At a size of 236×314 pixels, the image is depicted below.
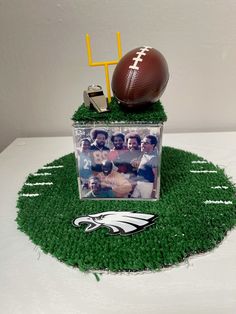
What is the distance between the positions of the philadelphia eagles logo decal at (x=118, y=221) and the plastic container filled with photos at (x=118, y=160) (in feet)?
0.29

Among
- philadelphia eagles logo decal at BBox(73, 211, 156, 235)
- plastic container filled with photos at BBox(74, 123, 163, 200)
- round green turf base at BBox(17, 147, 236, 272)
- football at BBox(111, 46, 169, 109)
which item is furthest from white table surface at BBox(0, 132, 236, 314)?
football at BBox(111, 46, 169, 109)

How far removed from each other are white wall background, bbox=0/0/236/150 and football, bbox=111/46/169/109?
0.46m

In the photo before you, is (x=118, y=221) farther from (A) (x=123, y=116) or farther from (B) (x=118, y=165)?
(A) (x=123, y=116)

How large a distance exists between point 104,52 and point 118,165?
23.3 inches

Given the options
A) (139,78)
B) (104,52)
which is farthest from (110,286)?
(104,52)

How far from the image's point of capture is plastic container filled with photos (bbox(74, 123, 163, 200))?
33.6 inches

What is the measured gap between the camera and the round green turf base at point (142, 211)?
27.8 inches

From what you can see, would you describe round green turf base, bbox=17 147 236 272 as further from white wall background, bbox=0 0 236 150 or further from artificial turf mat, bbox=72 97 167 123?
white wall background, bbox=0 0 236 150

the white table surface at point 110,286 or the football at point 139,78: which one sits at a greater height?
the football at point 139,78

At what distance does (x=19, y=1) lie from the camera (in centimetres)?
122

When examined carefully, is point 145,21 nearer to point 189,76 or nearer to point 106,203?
point 189,76

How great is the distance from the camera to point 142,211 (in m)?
0.87

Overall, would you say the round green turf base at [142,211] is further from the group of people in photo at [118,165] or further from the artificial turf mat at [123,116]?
the artificial turf mat at [123,116]

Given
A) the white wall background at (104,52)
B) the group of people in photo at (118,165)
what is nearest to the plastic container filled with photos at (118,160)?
the group of people in photo at (118,165)
